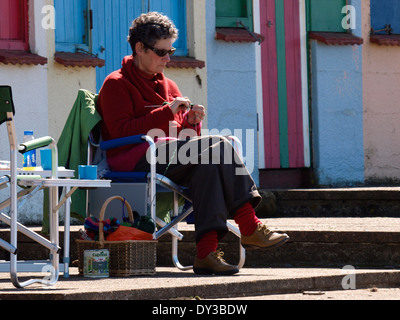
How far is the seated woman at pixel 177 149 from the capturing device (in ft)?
18.6

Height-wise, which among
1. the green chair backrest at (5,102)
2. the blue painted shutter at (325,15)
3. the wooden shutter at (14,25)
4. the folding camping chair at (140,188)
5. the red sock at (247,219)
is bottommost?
the red sock at (247,219)

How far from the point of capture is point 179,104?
5.91 meters

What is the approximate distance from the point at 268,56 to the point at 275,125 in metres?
0.68

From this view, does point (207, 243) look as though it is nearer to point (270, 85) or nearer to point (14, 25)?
point (14, 25)

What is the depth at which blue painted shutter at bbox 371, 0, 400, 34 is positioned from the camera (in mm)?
11039

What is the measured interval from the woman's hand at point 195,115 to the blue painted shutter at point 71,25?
307 cm

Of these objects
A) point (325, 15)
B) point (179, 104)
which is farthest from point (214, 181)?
point (325, 15)

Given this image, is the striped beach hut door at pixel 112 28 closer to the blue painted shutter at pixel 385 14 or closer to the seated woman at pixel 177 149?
the blue painted shutter at pixel 385 14

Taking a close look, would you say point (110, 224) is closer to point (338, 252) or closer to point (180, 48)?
point (338, 252)

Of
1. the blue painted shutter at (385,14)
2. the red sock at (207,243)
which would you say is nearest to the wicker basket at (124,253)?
the red sock at (207,243)

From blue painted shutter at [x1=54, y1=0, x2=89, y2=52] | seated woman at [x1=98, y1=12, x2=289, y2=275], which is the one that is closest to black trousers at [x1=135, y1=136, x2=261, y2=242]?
seated woman at [x1=98, y1=12, x2=289, y2=275]

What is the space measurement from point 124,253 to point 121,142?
26.1 inches
